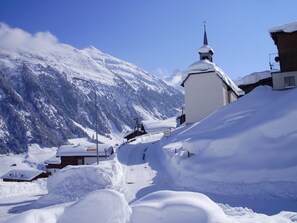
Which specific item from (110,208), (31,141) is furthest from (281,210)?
(31,141)

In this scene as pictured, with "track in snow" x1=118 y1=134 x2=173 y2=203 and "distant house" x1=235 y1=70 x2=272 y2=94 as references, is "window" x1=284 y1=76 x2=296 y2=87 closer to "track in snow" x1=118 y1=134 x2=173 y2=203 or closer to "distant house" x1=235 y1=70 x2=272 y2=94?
"distant house" x1=235 y1=70 x2=272 y2=94

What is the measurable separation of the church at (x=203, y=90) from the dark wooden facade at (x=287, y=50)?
15.0m

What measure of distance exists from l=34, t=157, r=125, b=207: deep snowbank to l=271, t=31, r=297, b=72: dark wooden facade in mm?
18923

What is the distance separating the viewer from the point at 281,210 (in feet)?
40.6

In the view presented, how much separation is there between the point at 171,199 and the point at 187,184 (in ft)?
34.2

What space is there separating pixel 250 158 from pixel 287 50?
16225 mm

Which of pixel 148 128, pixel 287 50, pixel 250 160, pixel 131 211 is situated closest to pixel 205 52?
pixel 287 50

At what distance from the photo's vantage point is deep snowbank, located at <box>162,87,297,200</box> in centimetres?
1581

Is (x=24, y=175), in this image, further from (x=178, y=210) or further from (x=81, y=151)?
(x=178, y=210)

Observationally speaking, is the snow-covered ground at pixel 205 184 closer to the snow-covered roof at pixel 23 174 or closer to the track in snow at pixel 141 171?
the track in snow at pixel 141 171

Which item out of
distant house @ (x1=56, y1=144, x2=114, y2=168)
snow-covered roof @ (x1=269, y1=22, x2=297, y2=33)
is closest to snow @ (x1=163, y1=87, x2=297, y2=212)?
snow-covered roof @ (x1=269, y1=22, x2=297, y2=33)

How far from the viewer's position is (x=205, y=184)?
1811cm

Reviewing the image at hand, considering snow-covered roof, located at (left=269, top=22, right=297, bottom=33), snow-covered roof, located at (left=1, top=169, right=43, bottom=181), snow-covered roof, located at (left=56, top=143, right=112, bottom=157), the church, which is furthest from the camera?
snow-covered roof, located at (left=1, top=169, right=43, bottom=181)

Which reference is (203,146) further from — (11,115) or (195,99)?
(11,115)
